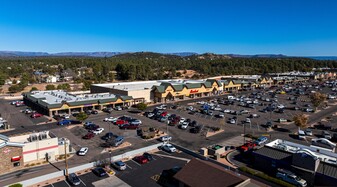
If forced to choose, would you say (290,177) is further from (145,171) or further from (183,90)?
(183,90)

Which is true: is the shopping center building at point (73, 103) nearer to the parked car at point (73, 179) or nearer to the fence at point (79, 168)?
the fence at point (79, 168)

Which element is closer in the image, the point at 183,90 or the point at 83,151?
the point at 83,151

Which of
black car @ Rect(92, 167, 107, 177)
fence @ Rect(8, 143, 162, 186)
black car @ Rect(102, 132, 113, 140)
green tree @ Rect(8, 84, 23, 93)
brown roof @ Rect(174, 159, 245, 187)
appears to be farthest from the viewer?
green tree @ Rect(8, 84, 23, 93)

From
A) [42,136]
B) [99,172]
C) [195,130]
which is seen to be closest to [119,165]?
[99,172]

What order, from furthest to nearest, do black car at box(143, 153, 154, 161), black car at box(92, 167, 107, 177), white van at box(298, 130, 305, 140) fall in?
white van at box(298, 130, 305, 140) → black car at box(143, 153, 154, 161) → black car at box(92, 167, 107, 177)

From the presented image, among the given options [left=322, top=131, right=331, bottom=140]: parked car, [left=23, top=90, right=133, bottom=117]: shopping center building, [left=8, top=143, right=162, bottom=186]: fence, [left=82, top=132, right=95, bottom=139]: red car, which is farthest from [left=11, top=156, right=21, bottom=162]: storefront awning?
[left=322, top=131, right=331, bottom=140]: parked car

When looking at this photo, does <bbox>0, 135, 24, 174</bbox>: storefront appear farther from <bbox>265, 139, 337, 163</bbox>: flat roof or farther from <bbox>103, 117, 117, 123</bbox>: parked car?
<bbox>265, 139, 337, 163</bbox>: flat roof

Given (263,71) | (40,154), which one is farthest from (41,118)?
(263,71)
